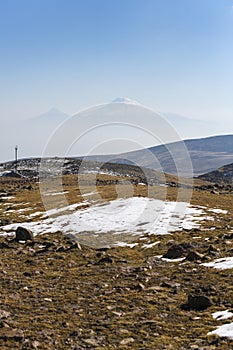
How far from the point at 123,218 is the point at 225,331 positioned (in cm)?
2455

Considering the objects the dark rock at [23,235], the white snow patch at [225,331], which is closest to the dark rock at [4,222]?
the dark rock at [23,235]

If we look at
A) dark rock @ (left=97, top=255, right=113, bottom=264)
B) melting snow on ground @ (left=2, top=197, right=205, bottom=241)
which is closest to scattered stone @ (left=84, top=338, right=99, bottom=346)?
dark rock @ (left=97, top=255, right=113, bottom=264)

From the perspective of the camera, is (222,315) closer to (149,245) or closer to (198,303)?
(198,303)

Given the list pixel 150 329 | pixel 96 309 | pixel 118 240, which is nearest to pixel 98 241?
pixel 118 240

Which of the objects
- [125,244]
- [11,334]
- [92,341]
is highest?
[11,334]

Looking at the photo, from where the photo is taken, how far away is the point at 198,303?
15.1m

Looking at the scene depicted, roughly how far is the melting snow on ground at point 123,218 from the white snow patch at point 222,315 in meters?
17.6

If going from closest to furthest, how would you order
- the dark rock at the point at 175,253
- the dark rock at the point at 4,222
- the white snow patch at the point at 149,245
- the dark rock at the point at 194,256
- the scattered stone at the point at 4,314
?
the scattered stone at the point at 4,314, the dark rock at the point at 194,256, the dark rock at the point at 175,253, the white snow patch at the point at 149,245, the dark rock at the point at 4,222

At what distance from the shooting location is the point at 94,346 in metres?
11.8

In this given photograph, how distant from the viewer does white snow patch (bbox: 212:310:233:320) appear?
1369 cm

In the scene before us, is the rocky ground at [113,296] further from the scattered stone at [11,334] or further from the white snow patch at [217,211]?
the white snow patch at [217,211]

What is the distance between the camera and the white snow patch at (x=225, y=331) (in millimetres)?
12164

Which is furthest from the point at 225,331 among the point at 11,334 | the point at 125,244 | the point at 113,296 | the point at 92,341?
the point at 125,244

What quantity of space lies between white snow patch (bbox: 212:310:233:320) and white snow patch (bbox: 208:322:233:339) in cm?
67
